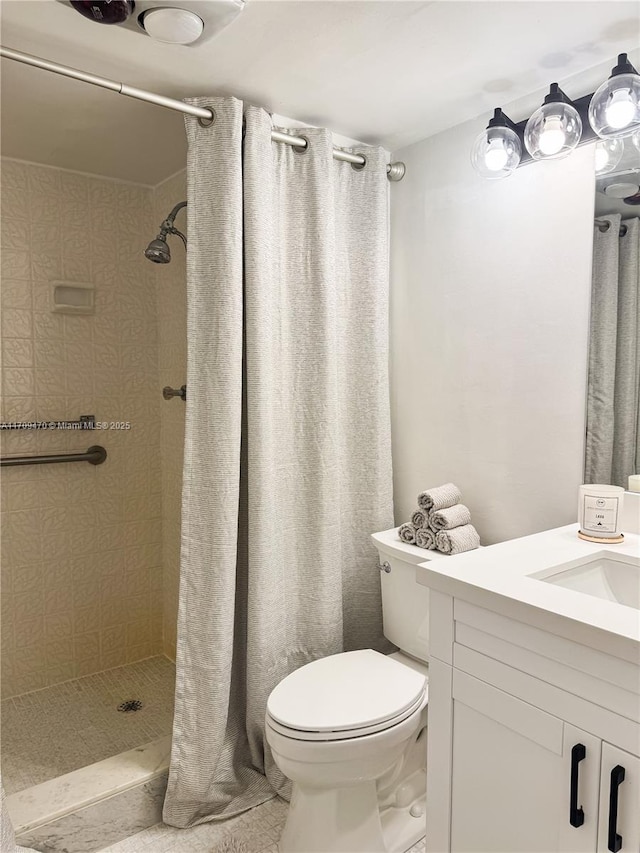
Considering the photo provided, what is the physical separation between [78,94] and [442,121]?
1.15 meters

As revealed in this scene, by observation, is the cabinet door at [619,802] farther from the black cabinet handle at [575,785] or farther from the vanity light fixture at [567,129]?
the vanity light fixture at [567,129]

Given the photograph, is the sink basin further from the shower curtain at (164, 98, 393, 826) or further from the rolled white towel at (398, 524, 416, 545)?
the shower curtain at (164, 98, 393, 826)

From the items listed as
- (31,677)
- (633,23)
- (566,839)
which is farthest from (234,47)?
(31,677)

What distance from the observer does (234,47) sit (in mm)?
1530

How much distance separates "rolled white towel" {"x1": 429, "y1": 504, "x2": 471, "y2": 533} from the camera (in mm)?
1814

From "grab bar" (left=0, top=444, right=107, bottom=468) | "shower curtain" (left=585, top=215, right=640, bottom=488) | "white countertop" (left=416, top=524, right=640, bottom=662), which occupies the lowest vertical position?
"white countertop" (left=416, top=524, right=640, bottom=662)

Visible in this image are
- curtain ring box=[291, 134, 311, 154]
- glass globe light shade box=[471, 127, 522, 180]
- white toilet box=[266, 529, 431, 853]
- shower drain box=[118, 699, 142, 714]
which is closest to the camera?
white toilet box=[266, 529, 431, 853]

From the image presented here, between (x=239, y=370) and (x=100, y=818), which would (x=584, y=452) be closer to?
(x=239, y=370)

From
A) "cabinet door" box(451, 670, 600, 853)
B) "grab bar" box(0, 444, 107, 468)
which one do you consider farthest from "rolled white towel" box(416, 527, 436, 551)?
"grab bar" box(0, 444, 107, 468)

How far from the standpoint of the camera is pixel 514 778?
1125mm

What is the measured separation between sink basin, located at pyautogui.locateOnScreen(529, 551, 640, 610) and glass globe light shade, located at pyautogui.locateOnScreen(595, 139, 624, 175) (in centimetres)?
100

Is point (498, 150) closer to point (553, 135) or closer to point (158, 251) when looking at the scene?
point (553, 135)

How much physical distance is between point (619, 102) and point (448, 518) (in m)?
1.16

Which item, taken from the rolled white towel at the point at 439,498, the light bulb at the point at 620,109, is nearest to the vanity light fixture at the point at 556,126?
the light bulb at the point at 620,109
